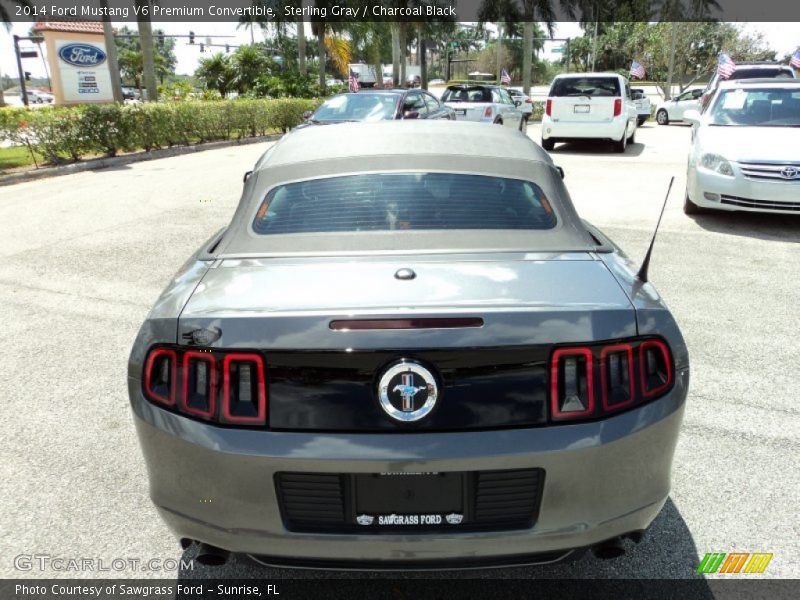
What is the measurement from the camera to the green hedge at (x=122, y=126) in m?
14.2

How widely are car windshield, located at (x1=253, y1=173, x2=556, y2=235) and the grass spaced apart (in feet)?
46.5

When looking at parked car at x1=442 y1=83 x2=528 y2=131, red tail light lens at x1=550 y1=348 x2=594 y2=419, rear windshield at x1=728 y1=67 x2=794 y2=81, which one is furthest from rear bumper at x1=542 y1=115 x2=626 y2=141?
red tail light lens at x1=550 y1=348 x2=594 y2=419

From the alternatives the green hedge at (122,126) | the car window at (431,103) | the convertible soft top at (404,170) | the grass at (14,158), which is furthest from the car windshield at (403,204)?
the grass at (14,158)

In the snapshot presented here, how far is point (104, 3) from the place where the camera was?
66.4ft

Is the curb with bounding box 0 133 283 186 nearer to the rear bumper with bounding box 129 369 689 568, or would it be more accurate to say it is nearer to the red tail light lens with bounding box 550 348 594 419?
the rear bumper with bounding box 129 369 689 568

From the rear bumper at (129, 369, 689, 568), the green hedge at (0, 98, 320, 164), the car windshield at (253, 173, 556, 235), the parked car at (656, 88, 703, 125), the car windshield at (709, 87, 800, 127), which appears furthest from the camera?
the parked car at (656, 88, 703, 125)

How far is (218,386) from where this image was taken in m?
2.04

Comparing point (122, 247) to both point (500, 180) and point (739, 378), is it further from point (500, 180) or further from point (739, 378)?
point (739, 378)

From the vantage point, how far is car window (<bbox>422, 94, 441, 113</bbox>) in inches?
585

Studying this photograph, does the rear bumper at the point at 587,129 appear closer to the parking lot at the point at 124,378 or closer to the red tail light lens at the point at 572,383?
the parking lot at the point at 124,378

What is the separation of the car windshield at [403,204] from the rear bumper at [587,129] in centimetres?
1376

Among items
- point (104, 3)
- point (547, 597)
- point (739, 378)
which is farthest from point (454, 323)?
point (104, 3)

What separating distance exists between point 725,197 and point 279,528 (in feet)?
25.8

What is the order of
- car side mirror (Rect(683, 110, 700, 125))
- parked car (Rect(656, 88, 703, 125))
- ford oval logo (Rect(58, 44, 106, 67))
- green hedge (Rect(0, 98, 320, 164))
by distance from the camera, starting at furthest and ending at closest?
ford oval logo (Rect(58, 44, 106, 67))
parked car (Rect(656, 88, 703, 125))
green hedge (Rect(0, 98, 320, 164))
car side mirror (Rect(683, 110, 700, 125))
